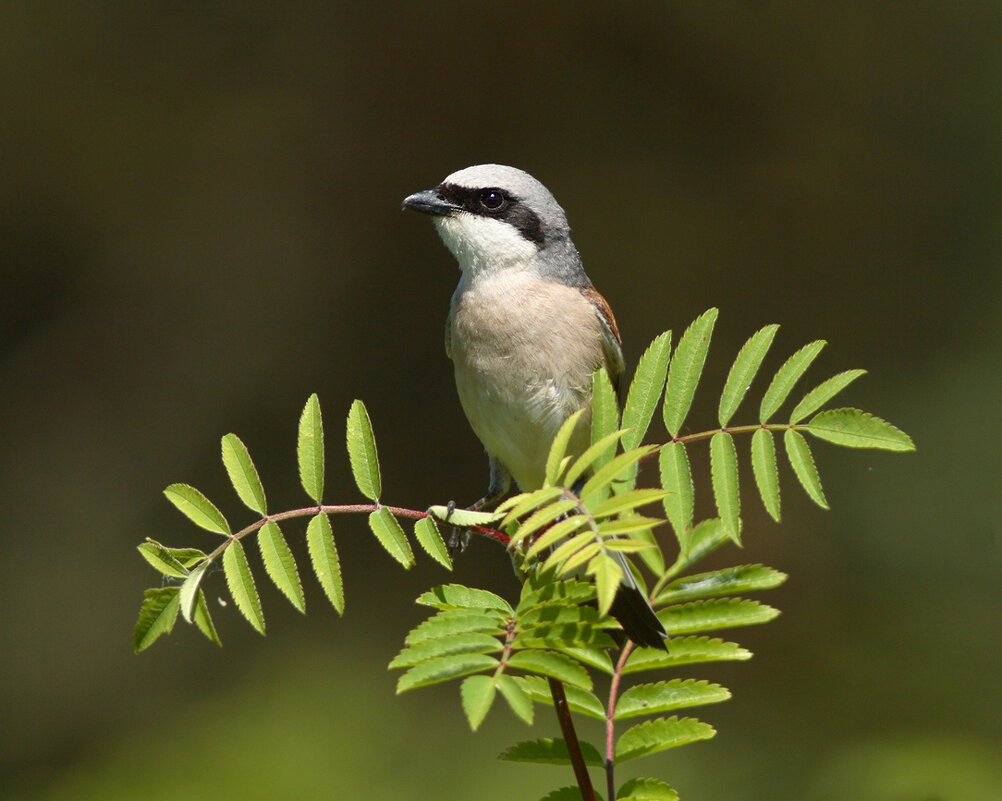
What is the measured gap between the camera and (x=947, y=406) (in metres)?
4.47

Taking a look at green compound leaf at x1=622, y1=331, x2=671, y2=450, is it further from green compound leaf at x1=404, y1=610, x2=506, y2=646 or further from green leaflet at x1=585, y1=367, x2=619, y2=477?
green compound leaf at x1=404, y1=610, x2=506, y2=646

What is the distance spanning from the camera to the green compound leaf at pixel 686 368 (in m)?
1.72

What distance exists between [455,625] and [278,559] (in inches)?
12.3

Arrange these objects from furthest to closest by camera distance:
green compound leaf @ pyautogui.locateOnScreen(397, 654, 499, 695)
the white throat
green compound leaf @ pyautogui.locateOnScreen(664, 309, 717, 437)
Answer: the white throat → green compound leaf @ pyautogui.locateOnScreen(664, 309, 717, 437) → green compound leaf @ pyautogui.locateOnScreen(397, 654, 499, 695)

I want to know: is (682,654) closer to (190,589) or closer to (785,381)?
(785,381)

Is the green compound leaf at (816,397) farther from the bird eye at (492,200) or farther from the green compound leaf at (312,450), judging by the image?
the bird eye at (492,200)

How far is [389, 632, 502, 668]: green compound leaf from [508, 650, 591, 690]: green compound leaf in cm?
4

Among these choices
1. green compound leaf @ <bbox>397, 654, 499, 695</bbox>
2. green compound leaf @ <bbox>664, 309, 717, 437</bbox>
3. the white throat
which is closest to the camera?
green compound leaf @ <bbox>397, 654, 499, 695</bbox>

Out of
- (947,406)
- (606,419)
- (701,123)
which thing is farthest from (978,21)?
(606,419)

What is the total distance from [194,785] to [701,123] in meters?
3.87

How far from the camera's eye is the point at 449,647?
1.34m

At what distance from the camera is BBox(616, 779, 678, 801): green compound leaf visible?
4.66 feet

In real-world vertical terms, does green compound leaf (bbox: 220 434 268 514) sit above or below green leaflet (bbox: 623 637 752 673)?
above

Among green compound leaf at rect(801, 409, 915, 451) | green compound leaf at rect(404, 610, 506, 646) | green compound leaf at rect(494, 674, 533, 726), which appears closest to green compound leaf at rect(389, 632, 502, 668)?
green compound leaf at rect(404, 610, 506, 646)
